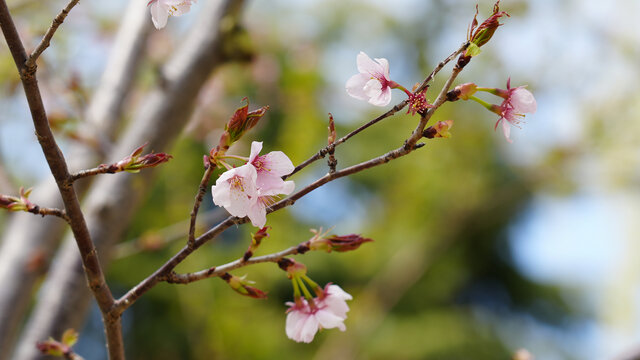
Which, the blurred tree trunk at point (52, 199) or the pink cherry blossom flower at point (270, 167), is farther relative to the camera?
the blurred tree trunk at point (52, 199)

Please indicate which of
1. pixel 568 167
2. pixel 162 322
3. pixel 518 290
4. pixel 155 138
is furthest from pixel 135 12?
pixel 518 290

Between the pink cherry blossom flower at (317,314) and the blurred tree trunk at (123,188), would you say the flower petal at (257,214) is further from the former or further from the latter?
the blurred tree trunk at (123,188)

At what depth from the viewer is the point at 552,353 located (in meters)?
3.31

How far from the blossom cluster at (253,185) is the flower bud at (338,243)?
0.22 ft

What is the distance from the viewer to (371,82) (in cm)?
49

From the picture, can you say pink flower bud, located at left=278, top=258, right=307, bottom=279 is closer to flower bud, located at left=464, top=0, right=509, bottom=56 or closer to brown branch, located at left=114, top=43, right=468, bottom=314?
brown branch, located at left=114, top=43, right=468, bottom=314

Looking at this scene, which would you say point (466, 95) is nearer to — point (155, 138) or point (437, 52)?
point (155, 138)

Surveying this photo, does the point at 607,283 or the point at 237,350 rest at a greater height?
the point at 607,283

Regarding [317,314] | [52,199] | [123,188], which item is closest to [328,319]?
[317,314]

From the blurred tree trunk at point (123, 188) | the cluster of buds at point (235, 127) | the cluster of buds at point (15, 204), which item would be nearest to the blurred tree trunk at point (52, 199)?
the blurred tree trunk at point (123, 188)

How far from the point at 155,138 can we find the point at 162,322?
212cm

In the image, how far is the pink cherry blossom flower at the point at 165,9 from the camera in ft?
1.57

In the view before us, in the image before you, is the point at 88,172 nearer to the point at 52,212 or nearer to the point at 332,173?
the point at 52,212

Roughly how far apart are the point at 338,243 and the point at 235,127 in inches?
5.4
